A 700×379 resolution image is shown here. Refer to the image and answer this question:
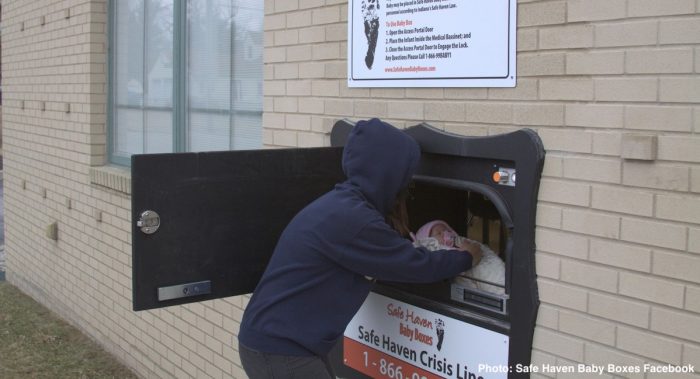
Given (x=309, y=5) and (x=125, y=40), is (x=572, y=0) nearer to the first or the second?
(x=309, y=5)

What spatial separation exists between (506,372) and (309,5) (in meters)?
2.08

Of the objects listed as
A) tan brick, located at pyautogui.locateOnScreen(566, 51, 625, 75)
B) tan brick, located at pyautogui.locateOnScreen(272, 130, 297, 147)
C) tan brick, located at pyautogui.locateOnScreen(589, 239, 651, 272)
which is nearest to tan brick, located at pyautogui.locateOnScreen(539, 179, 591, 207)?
tan brick, located at pyautogui.locateOnScreen(589, 239, 651, 272)

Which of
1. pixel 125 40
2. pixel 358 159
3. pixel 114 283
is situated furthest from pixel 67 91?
pixel 358 159

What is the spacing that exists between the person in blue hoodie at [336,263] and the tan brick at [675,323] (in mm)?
803

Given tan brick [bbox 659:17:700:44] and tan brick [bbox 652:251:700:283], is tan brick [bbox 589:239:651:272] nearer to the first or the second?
tan brick [bbox 652:251:700:283]

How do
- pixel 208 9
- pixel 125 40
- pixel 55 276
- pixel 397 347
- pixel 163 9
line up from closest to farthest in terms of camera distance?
pixel 397 347 → pixel 208 9 → pixel 163 9 → pixel 125 40 → pixel 55 276

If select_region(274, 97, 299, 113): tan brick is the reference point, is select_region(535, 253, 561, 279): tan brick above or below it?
below

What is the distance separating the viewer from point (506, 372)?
299 cm

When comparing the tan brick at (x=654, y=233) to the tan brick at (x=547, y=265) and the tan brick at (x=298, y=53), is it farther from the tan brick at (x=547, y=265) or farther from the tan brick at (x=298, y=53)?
the tan brick at (x=298, y=53)

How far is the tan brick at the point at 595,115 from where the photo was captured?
2.60m

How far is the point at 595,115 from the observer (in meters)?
2.67

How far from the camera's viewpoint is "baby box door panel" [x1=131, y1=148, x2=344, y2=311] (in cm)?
308

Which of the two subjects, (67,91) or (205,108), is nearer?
(205,108)

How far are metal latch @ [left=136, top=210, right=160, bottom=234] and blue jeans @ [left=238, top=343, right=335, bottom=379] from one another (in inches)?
23.2
